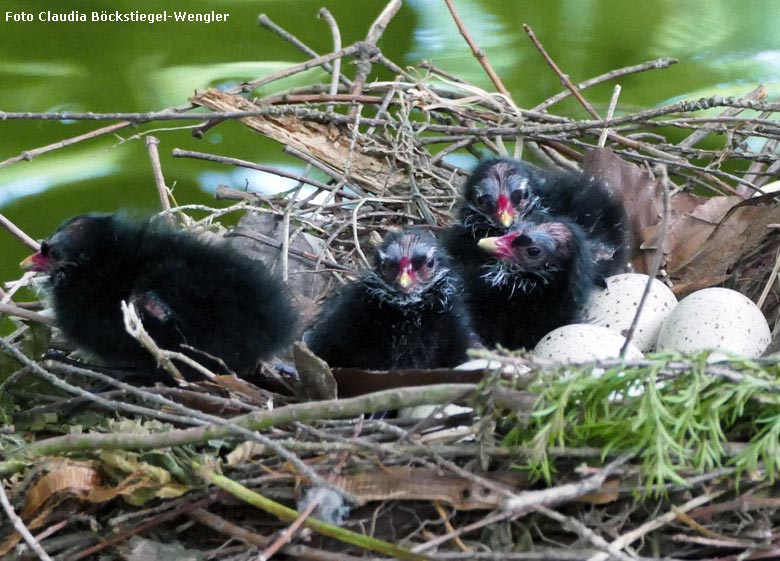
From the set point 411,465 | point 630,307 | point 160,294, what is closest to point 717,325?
point 630,307

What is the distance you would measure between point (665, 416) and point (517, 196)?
1018 millimetres

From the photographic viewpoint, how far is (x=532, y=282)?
198 cm

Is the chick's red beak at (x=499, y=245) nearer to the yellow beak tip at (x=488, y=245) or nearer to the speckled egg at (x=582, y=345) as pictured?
the yellow beak tip at (x=488, y=245)

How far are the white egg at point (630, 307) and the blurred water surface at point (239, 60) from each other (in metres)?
0.92

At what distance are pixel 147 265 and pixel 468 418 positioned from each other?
77 cm

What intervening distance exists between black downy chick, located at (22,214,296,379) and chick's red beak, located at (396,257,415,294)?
208 mm

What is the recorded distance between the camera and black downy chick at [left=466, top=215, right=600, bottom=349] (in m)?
1.94

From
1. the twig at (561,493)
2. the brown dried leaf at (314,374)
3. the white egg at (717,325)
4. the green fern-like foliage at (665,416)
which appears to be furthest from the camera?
the white egg at (717,325)

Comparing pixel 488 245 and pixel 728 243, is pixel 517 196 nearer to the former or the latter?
pixel 488 245

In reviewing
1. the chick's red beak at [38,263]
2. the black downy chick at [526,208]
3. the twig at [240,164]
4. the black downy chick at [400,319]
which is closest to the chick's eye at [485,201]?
the black downy chick at [526,208]

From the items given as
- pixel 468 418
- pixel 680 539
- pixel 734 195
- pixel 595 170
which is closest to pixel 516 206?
pixel 595 170

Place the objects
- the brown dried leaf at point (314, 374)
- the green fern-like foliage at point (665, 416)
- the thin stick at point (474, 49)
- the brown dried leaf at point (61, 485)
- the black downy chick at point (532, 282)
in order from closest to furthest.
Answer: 1. the green fern-like foliage at point (665, 416)
2. the brown dried leaf at point (61, 485)
3. the brown dried leaf at point (314, 374)
4. the black downy chick at point (532, 282)
5. the thin stick at point (474, 49)

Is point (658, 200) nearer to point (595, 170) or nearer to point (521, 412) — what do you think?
point (595, 170)

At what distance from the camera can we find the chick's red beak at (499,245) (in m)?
1.95
